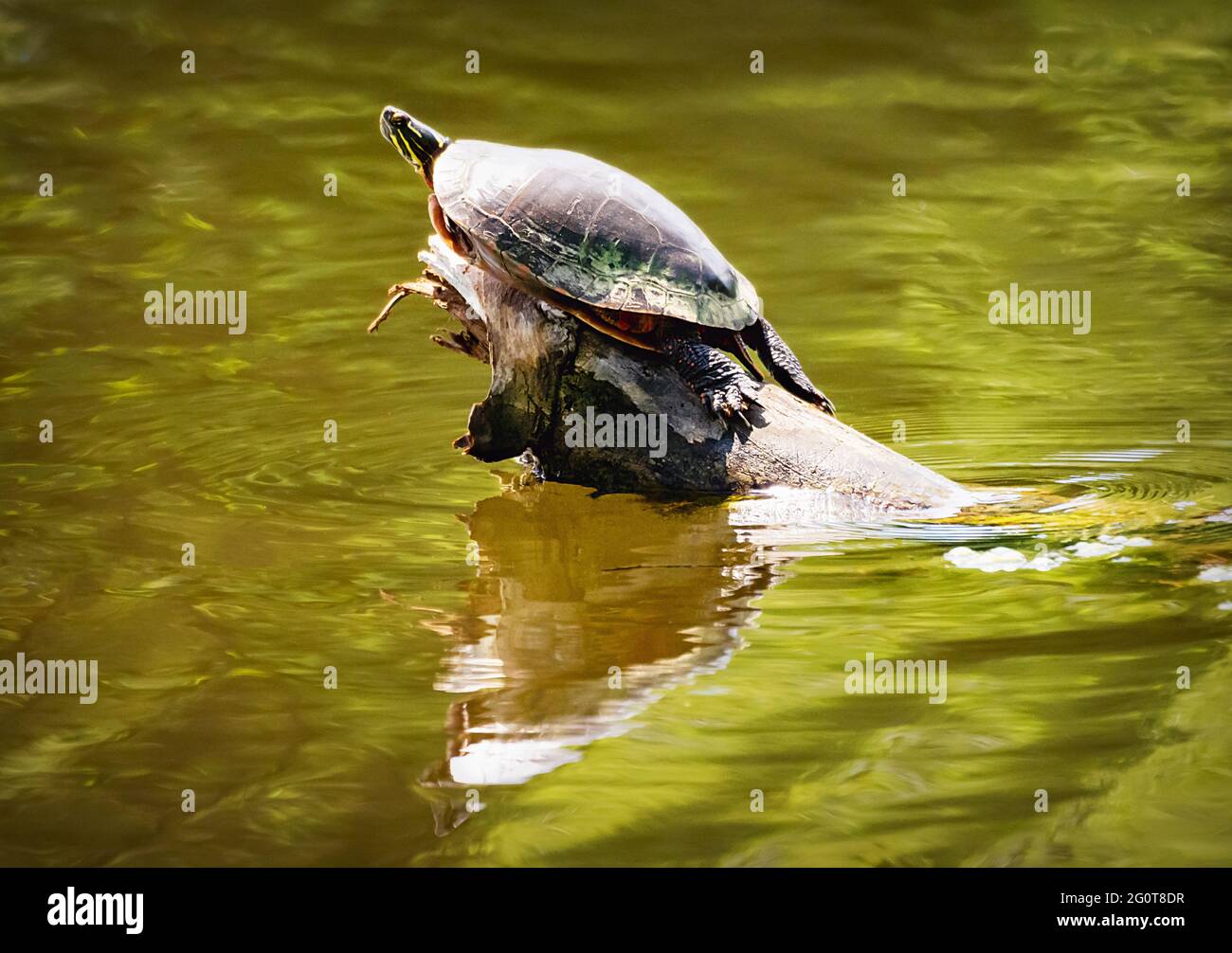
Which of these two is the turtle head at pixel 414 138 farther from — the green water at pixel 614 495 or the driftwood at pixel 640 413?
the green water at pixel 614 495

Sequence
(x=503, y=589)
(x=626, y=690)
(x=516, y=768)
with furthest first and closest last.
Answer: (x=503, y=589)
(x=626, y=690)
(x=516, y=768)

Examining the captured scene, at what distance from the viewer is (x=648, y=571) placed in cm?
524

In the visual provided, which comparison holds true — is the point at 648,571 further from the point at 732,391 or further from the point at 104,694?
the point at 104,694

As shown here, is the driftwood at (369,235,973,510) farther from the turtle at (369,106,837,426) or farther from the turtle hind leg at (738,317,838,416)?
the turtle hind leg at (738,317,838,416)

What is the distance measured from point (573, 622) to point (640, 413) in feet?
3.60

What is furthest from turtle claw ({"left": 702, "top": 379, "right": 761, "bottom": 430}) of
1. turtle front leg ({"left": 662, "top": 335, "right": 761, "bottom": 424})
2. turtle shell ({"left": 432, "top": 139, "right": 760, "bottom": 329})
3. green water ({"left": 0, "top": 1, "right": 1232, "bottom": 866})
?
green water ({"left": 0, "top": 1, "right": 1232, "bottom": 866})

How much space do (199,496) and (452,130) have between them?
5.28 metres

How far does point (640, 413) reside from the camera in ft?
18.5

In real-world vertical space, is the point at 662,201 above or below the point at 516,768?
above

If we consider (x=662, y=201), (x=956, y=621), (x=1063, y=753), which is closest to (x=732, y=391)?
(x=662, y=201)

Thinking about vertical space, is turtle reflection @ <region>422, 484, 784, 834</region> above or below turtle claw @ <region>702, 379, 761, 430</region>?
below

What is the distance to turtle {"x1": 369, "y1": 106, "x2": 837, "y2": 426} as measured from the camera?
5.52 metres

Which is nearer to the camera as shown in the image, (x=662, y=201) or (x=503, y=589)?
(x=503, y=589)

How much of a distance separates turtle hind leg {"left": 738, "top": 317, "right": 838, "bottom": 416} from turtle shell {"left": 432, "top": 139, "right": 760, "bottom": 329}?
0.59 feet
